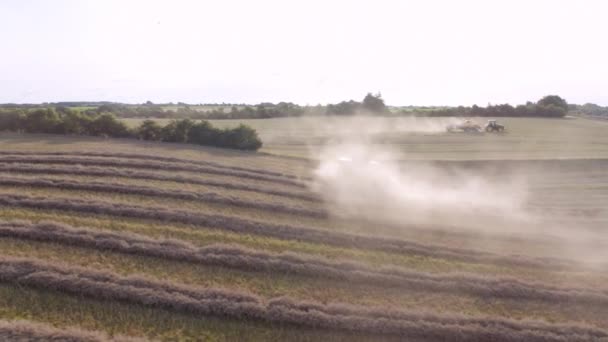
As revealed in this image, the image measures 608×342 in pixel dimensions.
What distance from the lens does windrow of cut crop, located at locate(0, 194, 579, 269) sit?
18891mm

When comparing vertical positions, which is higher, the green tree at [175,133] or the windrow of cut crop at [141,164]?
the green tree at [175,133]

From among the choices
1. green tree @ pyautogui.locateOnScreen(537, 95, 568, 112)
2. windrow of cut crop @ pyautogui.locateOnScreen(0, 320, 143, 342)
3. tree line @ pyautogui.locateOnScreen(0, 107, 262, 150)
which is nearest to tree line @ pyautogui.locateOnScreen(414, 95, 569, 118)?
green tree @ pyautogui.locateOnScreen(537, 95, 568, 112)

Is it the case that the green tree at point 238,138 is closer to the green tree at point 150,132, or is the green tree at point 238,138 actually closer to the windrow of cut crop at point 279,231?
the green tree at point 150,132

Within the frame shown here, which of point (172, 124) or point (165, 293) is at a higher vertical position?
point (172, 124)

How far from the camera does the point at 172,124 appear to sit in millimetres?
43844

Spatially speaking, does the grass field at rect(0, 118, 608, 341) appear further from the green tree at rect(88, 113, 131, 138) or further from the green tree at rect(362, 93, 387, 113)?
the green tree at rect(362, 93, 387, 113)

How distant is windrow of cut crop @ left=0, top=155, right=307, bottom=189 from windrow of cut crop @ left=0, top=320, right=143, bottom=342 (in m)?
18.8

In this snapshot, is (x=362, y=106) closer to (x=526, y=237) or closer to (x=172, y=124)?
(x=172, y=124)

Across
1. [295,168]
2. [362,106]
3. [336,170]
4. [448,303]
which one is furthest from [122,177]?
[362,106]

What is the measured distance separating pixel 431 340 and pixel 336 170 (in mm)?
24676

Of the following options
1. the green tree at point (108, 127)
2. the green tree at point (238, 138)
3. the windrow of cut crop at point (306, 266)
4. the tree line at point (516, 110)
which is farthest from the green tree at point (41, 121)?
the tree line at point (516, 110)

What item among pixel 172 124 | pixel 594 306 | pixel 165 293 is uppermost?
pixel 172 124

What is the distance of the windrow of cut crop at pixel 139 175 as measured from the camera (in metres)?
26.4

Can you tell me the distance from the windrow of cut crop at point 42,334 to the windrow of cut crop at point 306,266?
4.99m
